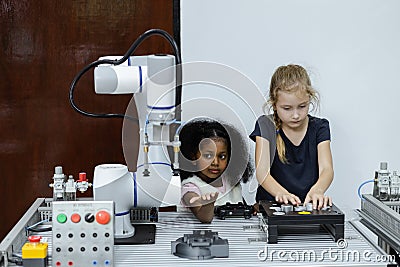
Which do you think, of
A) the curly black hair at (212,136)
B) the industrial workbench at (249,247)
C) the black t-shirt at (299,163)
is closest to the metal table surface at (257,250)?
the industrial workbench at (249,247)

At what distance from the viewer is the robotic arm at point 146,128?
170 cm

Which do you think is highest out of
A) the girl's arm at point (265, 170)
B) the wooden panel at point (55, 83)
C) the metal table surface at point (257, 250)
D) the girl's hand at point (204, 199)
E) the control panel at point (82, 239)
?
the wooden panel at point (55, 83)

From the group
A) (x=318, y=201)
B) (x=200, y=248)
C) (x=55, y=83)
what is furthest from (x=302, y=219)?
(x=55, y=83)

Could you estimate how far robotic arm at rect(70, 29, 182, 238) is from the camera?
1697mm

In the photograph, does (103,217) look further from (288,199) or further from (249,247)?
(288,199)

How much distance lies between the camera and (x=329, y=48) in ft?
9.07

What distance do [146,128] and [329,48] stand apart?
4.25 feet

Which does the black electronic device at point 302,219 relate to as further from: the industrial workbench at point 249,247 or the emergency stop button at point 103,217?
the emergency stop button at point 103,217

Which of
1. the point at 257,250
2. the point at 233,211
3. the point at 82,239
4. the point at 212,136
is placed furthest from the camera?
the point at 212,136

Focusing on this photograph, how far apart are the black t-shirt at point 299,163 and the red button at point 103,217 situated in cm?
84

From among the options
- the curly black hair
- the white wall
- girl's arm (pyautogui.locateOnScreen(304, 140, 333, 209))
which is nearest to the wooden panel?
the white wall

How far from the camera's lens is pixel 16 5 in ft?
8.83

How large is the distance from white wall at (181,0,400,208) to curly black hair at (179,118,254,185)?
27.5 inches

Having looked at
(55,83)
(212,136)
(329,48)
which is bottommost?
(212,136)
